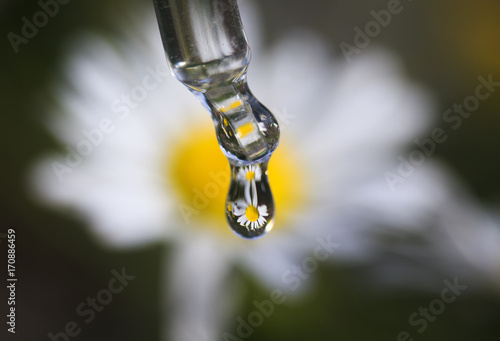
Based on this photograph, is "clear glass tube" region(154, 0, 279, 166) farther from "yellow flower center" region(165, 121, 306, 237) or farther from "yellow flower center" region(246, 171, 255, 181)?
"yellow flower center" region(165, 121, 306, 237)

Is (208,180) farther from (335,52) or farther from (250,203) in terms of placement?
(250,203)

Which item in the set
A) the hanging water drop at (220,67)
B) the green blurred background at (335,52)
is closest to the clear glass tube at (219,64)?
the hanging water drop at (220,67)

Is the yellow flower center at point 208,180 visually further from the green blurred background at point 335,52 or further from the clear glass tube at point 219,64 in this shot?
the clear glass tube at point 219,64

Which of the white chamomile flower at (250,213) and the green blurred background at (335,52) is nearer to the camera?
the white chamomile flower at (250,213)

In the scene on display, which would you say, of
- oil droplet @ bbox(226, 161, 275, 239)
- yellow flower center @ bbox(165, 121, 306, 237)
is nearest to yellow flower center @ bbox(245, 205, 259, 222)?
oil droplet @ bbox(226, 161, 275, 239)

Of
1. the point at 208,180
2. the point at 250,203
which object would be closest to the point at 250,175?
the point at 250,203

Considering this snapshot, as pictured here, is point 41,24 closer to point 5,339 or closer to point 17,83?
point 17,83

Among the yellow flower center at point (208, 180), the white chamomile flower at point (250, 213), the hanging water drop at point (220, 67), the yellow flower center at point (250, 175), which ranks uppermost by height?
the hanging water drop at point (220, 67)
